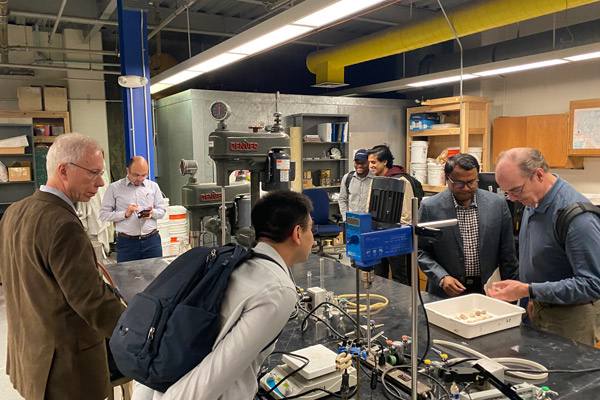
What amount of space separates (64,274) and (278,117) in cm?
122

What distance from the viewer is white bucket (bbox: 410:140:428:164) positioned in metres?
6.60

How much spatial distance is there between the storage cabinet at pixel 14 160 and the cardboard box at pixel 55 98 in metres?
0.44

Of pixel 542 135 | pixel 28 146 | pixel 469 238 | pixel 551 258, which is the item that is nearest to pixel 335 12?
pixel 469 238

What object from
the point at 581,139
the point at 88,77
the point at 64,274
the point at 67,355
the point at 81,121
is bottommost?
the point at 67,355

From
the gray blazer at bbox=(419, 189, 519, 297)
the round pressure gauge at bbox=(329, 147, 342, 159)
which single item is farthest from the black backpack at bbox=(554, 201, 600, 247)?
the round pressure gauge at bbox=(329, 147, 342, 159)

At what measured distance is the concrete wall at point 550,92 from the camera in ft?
16.8

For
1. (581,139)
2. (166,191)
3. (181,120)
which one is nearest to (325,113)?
(181,120)

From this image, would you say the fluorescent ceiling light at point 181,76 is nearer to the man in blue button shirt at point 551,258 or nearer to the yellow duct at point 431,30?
the yellow duct at point 431,30

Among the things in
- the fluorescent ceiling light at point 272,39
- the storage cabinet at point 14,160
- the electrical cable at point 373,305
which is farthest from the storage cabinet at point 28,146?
the electrical cable at point 373,305

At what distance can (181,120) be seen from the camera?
20.2ft

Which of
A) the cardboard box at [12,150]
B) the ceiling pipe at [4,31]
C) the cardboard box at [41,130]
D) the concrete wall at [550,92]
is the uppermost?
the ceiling pipe at [4,31]

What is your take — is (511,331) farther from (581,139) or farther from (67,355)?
(581,139)

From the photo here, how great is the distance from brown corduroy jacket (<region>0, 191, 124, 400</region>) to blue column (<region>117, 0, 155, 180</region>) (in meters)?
3.33

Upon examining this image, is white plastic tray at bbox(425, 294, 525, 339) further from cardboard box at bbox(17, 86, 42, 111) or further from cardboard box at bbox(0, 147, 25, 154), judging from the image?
cardboard box at bbox(17, 86, 42, 111)
